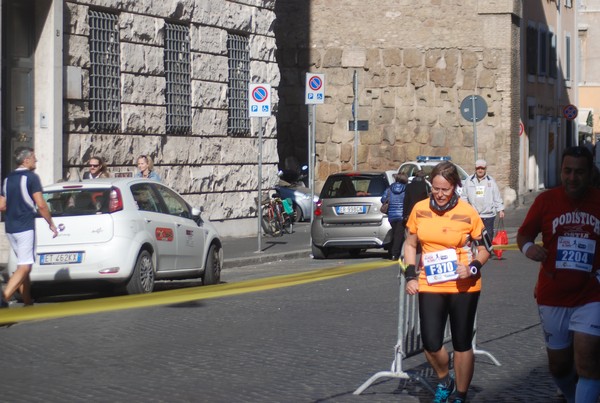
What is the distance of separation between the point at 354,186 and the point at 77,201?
29.9 ft

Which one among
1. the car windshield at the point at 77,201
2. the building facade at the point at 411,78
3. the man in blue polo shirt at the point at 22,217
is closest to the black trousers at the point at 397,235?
the car windshield at the point at 77,201

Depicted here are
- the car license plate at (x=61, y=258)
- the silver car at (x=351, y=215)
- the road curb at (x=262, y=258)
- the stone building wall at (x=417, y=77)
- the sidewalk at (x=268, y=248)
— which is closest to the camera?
the car license plate at (x=61, y=258)

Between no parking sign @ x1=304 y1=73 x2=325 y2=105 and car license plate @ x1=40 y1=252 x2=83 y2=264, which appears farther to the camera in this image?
no parking sign @ x1=304 y1=73 x2=325 y2=105

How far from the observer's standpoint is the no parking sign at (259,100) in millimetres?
25594

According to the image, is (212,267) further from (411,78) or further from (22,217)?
(411,78)

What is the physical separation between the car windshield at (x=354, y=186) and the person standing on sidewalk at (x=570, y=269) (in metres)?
16.5

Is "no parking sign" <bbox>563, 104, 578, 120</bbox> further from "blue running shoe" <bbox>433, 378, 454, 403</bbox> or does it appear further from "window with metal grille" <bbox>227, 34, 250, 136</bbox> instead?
"blue running shoe" <bbox>433, 378, 454, 403</bbox>

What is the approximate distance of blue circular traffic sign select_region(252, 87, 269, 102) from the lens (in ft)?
84.1

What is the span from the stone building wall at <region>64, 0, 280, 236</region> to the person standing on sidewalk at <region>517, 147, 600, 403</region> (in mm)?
15360

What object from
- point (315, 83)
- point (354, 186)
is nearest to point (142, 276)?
point (354, 186)

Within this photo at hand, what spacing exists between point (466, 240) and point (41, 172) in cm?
1407

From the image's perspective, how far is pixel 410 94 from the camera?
44500 mm

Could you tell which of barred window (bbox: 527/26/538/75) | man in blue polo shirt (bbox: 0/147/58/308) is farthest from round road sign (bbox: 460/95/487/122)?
man in blue polo shirt (bbox: 0/147/58/308)

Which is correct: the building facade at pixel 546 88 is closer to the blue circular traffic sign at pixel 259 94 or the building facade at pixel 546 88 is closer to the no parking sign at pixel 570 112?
the no parking sign at pixel 570 112
